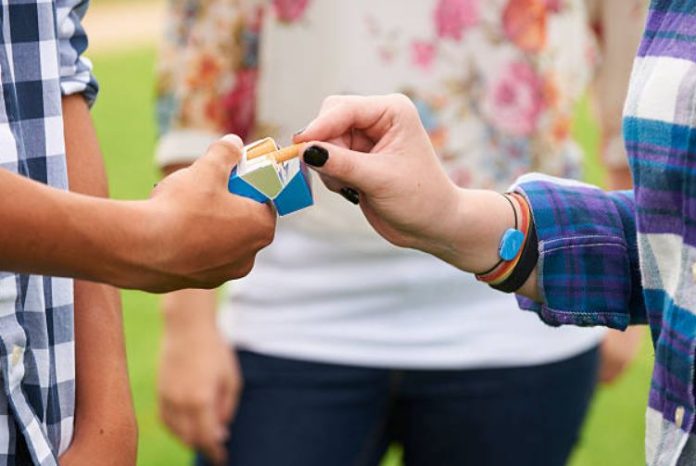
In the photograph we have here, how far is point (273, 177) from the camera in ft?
5.10

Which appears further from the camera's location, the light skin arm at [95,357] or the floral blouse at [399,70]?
the floral blouse at [399,70]

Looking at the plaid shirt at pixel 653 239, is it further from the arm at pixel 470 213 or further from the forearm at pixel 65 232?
the forearm at pixel 65 232

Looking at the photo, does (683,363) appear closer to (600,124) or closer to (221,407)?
(221,407)

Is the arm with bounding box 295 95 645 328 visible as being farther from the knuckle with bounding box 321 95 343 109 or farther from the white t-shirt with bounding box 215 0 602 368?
the white t-shirt with bounding box 215 0 602 368

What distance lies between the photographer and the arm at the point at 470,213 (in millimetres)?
1645

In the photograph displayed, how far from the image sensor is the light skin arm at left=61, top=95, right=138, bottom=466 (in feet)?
5.41

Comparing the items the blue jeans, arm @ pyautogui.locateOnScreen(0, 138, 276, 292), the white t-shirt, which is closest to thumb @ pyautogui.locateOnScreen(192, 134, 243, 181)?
arm @ pyautogui.locateOnScreen(0, 138, 276, 292)

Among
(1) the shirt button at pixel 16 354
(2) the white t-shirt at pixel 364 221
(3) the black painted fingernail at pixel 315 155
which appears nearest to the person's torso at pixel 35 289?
(1) the shirt button at pixel 16 354

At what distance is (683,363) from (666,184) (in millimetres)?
207

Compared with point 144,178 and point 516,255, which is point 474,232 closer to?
point 516,255

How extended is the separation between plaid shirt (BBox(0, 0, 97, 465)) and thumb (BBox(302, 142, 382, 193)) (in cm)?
29

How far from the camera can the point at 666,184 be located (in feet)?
5.41

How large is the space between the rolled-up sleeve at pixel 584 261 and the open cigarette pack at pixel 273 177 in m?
0.35

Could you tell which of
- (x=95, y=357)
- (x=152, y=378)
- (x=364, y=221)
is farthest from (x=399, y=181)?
(x=152, y=378)
